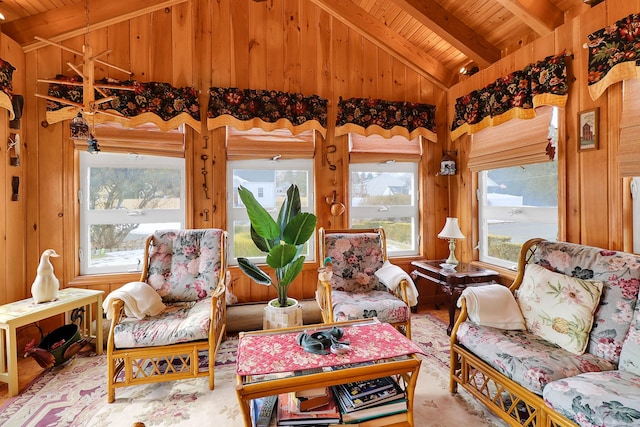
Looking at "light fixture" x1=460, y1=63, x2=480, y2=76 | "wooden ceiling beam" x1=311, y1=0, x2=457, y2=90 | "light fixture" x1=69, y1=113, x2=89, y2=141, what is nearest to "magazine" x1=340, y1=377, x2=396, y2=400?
"light fixture" x1=69, y1=113, x2=89, y2=141

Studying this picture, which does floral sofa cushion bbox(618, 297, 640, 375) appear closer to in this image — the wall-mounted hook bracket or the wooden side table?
the wooden side table

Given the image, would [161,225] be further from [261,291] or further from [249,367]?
[249,367]

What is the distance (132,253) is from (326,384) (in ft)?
8.28

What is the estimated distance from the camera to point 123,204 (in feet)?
9.75

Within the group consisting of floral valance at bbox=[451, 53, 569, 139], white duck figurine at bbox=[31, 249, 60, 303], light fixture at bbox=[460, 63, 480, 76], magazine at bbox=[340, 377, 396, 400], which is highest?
light fixture at bbox=[460, 63, 480, 76]

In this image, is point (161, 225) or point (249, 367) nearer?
point (249, 367)

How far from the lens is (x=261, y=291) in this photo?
3229mm

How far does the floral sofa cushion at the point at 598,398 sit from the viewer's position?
1168mm

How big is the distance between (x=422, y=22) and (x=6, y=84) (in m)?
3.50

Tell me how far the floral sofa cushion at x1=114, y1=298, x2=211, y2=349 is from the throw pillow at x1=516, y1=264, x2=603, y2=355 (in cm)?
203

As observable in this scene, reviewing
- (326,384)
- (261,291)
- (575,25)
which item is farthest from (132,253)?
(575,25)

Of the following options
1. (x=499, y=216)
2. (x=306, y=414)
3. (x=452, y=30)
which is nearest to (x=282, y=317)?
(x=306, y=414)

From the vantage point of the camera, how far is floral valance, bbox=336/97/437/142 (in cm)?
334

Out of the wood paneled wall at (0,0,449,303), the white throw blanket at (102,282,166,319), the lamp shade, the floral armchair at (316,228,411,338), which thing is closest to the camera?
the white throw blanket at (102,282,166,319)
